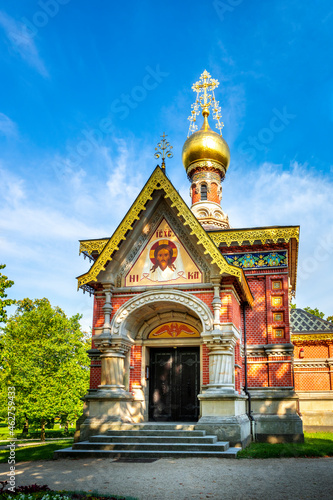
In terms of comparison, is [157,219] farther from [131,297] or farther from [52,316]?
[52,316]

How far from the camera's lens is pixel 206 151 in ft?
78.0

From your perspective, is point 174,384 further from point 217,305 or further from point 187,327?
point 217,305

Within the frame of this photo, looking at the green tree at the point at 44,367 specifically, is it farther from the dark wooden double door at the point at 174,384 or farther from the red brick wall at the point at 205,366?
the red brick wall at the point at 205,366

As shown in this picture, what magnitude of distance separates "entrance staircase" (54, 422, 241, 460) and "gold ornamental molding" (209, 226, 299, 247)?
25.1 ft

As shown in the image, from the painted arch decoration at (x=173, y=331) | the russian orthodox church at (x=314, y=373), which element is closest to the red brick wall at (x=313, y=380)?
the russian orthodox church at (x=314, y=373)

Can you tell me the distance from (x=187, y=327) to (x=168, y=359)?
1.31m

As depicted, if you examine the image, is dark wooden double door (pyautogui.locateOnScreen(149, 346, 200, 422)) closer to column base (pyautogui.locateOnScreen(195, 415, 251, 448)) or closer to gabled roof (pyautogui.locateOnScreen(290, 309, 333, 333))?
column base (pyautogui.locateOnScreen(195, 415, 251, 448))

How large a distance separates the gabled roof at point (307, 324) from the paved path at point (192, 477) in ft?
35.4

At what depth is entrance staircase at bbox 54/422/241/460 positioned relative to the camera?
10719 millimetres

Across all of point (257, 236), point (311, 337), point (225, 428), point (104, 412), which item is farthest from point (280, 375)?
point (104, 412)

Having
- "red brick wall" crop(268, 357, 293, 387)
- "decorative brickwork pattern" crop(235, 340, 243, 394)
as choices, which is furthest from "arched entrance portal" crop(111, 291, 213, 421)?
"red brick wall" crop(268, 357, 293, 387)

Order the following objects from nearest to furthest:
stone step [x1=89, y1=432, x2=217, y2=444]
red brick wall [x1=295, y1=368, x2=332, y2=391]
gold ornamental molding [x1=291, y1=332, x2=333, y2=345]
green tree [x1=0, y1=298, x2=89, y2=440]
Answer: stone step [x1=89, y1=432, x2=217, y2=444]
red brick wall [x1=295, y1=368, x2=332, y2=391]
gold ornamental molding [x1=291, y1=332, x2=333, y2=345]
green tree [x1=0, y1=298, x2=89, y2=440]

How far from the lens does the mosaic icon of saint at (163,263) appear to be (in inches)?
548

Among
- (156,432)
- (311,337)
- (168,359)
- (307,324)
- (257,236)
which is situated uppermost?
(257,236)
